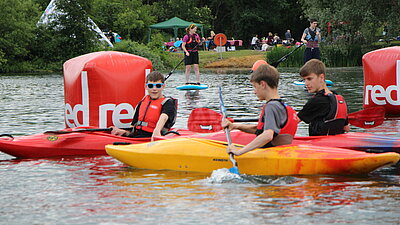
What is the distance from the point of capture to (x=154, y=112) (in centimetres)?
781

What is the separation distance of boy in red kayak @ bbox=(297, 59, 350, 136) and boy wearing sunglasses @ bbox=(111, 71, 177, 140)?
154 centimetres

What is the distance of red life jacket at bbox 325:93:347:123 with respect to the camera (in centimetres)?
708

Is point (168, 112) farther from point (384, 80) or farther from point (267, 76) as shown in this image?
point (384, 80)

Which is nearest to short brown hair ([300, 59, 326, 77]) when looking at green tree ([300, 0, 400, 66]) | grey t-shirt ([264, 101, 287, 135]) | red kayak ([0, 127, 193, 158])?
grey t-shirt ([264, 101, 287, 135])

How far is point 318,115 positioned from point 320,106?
147 millimetres

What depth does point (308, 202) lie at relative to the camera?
5.39 meters

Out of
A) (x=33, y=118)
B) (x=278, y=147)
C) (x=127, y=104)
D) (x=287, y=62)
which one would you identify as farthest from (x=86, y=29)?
(x=278, y=147)

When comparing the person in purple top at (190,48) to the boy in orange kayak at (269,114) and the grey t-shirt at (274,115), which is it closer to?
the boy in orange kayak at (269,114)

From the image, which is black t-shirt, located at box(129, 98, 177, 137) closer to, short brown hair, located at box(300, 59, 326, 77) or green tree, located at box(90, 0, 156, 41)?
short brown hair, located at box(300, 59, 326, 77)

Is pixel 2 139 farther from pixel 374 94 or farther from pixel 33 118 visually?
pixel 374 94

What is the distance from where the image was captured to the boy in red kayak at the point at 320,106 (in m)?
6.95

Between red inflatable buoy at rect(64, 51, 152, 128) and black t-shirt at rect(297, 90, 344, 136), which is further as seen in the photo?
red inflatable buoy at rect(64, 51, 152, 128)

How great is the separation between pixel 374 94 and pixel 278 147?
507 centimetres

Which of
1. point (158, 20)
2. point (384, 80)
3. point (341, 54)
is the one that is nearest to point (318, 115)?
point (384, 80)
